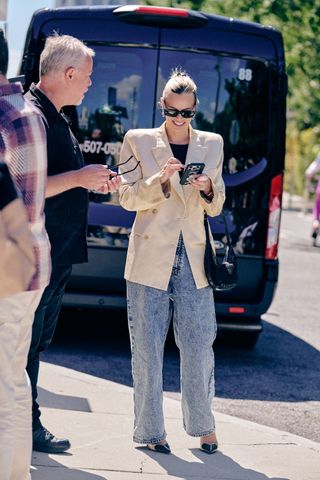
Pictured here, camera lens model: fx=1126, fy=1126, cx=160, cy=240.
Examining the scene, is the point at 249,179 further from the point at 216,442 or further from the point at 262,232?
the point at 216,442

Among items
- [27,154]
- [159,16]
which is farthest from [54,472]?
[159,16]

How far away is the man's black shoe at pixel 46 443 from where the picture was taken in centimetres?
534

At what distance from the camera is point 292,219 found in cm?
3116

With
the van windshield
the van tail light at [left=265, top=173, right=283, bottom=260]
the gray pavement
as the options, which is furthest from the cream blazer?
the van tail light at [left=265, top=173, right=283, bottom=260]

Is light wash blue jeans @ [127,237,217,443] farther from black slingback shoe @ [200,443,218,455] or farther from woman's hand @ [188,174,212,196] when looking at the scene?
woman's hand @ [188,174,212,196]

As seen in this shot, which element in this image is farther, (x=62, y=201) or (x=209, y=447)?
(x=209, y=447)

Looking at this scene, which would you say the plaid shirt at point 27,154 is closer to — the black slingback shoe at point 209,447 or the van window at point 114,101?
the black slingback shoe at point 209,447

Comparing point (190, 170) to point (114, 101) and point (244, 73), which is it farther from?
point (244, 73)

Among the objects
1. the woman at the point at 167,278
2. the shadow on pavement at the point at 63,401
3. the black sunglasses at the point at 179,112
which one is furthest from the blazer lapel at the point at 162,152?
the shadow on pavement at the point at 63,401

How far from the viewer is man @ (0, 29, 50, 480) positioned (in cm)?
388

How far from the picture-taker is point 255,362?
27.8ft

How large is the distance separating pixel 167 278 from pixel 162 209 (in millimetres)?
335

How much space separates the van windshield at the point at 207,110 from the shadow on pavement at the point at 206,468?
263cm

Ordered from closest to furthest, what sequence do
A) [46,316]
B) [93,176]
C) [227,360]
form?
[93,176] → [46,316] → [227,360]
